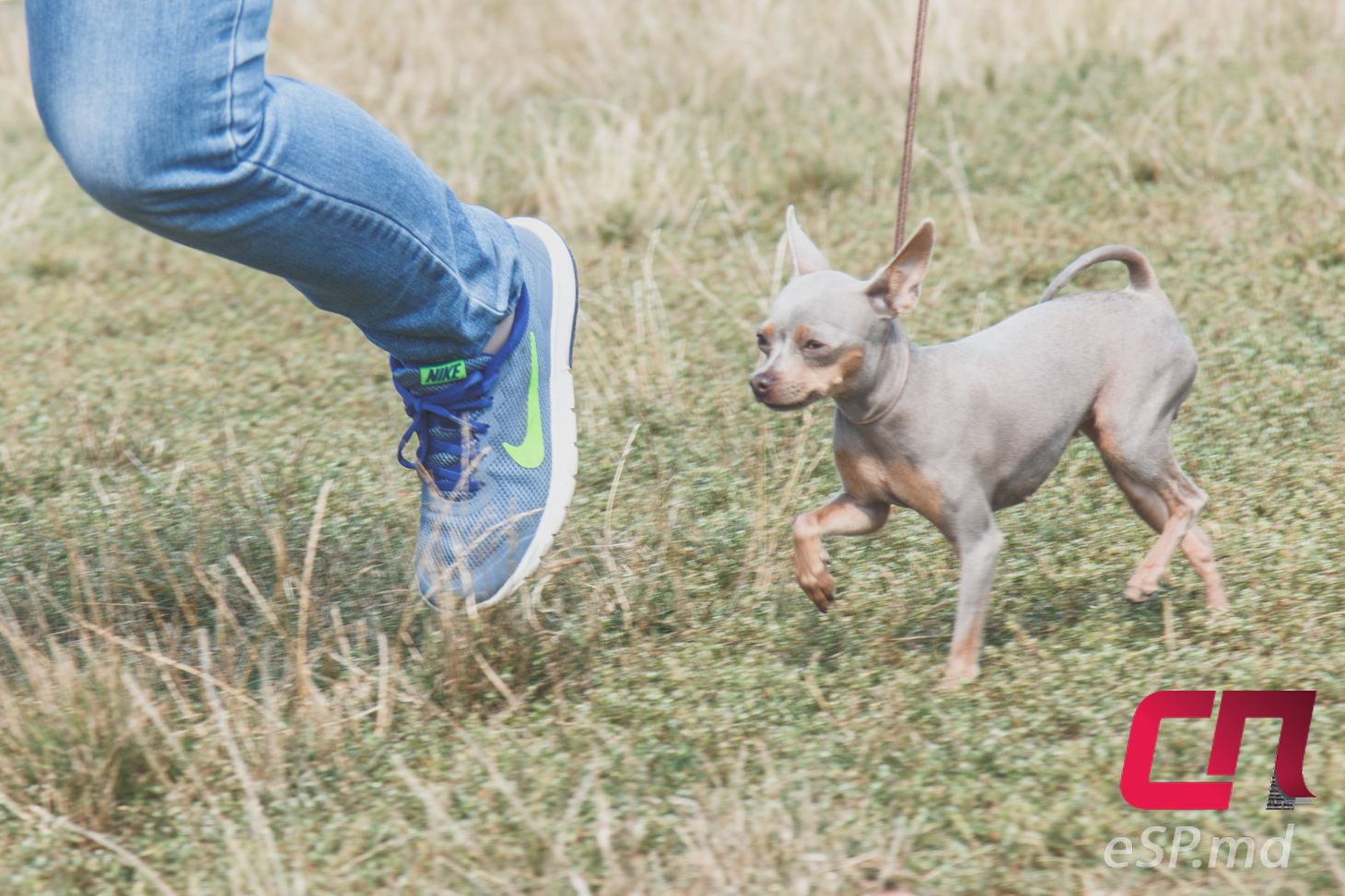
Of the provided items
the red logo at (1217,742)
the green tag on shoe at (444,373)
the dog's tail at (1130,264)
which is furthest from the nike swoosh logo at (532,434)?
the red logo at (1217,742)

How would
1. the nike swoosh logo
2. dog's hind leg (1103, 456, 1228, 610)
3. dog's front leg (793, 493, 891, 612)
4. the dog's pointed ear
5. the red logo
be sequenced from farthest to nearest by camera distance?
the nike swoosh logo
dog's hind leg (1103, 456, 1228, 610)
dog's front leg (793, 493, 891, 612)
the dog's pointed ear
the red logo

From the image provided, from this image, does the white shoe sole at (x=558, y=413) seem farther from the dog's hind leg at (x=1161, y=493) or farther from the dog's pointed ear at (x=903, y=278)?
the dog's hind leg at (x=1161, y=493)

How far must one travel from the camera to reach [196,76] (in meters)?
2.28

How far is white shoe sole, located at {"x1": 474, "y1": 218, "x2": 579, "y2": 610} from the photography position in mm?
2773

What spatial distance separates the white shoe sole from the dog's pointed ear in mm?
697

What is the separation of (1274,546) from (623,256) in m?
2.52

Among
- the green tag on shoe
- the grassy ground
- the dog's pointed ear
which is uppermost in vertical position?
the dog's pointed ear

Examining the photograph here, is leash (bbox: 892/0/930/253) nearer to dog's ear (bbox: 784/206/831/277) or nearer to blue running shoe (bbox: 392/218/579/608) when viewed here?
dog's ear (bbox: 784/206/831/277)

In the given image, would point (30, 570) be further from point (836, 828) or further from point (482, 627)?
point (836, 828)

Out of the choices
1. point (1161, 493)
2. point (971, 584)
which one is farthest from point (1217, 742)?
point (1161, 493)

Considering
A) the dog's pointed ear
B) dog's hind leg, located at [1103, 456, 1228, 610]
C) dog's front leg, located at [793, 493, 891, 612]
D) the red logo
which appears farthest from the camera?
dog's hind leg, located at [1103, 456, 1228, 610]

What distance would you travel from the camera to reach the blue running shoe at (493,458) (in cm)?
276

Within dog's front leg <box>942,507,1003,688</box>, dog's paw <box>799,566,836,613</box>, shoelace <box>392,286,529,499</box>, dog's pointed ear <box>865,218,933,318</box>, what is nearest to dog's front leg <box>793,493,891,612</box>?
dog's paw <box>799,566,836,613</box>

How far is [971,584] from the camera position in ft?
8.29
